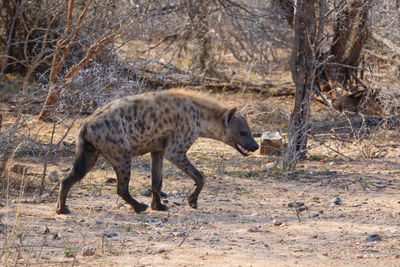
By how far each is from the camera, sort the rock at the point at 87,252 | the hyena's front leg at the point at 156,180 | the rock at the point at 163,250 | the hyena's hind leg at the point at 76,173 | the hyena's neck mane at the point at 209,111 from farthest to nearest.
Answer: the hyena's neck mane at the point at 209,111
the hyena's front leg at the point at 156,180
the hyena's hind leg at the point at 76,173
the rock at the point at 163,250
the rock at the point at 87,252

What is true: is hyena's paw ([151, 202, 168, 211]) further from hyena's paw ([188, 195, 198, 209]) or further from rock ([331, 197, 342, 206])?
rock ([331, 197, 342, 206])

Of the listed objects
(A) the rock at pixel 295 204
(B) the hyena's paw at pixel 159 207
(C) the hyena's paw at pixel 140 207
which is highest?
(A) the rock at pixel 295 204

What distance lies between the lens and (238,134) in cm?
666

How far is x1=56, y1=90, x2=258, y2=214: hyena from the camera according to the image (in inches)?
218

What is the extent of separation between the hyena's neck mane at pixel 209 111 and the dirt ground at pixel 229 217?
0.66 meters

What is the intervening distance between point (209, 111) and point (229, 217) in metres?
1.31

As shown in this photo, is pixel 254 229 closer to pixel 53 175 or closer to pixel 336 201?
pixel 336 201

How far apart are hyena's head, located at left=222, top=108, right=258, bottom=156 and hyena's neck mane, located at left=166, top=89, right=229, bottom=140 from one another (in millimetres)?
84

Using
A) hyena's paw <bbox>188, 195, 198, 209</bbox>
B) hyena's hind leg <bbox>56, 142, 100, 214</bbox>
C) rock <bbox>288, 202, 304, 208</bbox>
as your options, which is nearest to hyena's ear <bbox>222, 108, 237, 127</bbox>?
hyena's paw <bbox>188, 195, 198, 209</bbox>

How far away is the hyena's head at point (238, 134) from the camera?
6.63m

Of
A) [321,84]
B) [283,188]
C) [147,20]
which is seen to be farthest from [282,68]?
[283,188]

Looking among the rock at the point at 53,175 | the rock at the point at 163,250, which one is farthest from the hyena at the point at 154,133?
the rock at the point at 53,175

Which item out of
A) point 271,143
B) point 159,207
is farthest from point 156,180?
point 271,143

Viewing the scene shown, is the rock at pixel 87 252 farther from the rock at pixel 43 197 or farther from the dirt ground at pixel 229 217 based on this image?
the rock at pixel 43 197
